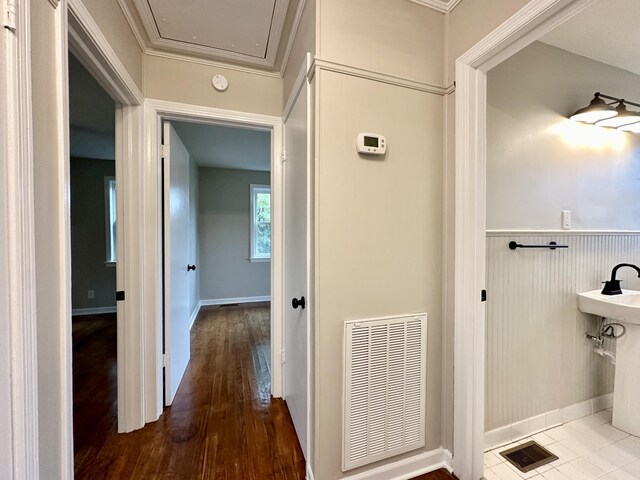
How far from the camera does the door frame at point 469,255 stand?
52.7 inches

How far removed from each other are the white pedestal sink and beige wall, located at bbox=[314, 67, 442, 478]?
1.10 metres

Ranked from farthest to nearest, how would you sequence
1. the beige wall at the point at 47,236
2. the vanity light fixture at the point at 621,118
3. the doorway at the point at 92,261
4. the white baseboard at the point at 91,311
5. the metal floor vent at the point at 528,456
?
the white baseboard at the point at 91,311 → the doorway at the point at 92,261 → the vanity light fixture at the point at 621,118 → the metal floor vent at the point at 528,456 → the beige wall at the point at 47,236

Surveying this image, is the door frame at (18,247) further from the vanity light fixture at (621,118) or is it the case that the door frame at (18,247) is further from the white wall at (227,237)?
the white wall at (227,237)

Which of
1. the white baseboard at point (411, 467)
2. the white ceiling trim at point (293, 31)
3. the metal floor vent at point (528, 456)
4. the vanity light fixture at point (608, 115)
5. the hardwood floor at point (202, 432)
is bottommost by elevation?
the metal floor vent at point (528, 456)

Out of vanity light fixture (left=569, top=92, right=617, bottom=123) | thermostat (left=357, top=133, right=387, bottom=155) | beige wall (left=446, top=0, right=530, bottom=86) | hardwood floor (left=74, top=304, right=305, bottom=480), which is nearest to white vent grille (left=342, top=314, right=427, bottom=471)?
hardwood floor (left=74, top=304, right=305, bottom=480)

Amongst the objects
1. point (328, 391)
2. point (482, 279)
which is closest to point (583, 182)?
point (482, 279)

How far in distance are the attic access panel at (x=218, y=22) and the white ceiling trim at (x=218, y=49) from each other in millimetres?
19

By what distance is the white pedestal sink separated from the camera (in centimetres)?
169

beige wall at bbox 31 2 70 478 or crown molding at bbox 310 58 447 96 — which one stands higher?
crown molding at bbox 310 58 447 96

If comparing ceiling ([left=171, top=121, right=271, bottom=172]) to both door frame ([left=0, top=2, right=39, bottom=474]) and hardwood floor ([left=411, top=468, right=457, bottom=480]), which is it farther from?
hardwood floor ([left=411, top=468, right=457, bottom=480])

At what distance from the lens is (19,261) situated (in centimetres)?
75

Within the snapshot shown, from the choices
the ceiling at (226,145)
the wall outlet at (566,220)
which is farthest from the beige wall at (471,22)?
the ceiling at (226,145)

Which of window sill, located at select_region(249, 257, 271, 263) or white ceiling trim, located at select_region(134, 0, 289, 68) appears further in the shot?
window sill, located at select_region(249, 257, 271, 263)

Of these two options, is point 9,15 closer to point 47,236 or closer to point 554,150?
point 47,236
